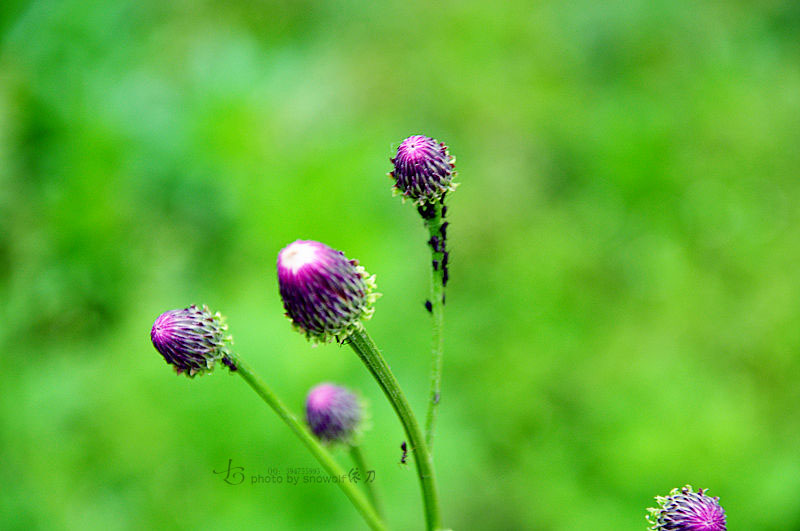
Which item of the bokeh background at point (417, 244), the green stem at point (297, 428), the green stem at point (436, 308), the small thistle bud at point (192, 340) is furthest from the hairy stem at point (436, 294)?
the bokeh background at point (417, 244)

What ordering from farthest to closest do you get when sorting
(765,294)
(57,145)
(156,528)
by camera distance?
(57,145), (765,294), (156,528)

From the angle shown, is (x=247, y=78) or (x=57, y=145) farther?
(x=247, y=78)

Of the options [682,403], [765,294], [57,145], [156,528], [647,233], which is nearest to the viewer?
[156,528]

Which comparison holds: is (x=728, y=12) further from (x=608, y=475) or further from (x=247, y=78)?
(x=608, y=475)

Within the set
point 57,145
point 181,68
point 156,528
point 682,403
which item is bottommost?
point 156,528

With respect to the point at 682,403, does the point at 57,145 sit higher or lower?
higher

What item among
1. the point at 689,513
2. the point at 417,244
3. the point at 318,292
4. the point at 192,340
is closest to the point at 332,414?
the point at 192,340

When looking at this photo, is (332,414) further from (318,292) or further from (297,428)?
(318,292)

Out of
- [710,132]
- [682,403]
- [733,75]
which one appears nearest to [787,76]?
[733,75]

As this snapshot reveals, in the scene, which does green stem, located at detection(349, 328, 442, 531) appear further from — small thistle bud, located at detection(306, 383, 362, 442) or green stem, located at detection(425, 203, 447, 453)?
small thistle bud, located at detection(306, 383, 362, 442)
